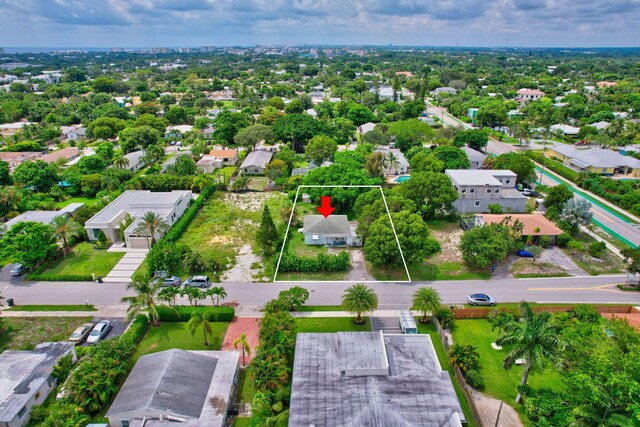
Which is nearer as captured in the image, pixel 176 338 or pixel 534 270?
pixel 176 338

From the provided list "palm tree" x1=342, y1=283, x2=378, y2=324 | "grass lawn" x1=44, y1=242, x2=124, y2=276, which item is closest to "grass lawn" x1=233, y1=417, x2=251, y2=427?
"palm tree" x1=342, y1=283, x2=378, y2=324

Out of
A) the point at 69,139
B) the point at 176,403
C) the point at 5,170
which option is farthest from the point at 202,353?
the point at 69,139

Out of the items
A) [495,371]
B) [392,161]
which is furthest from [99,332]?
[392,161]

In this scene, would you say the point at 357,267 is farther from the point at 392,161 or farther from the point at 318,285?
the point at 392,161

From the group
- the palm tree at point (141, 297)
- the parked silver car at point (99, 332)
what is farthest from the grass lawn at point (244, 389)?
the parked silver car at point (99, 332)

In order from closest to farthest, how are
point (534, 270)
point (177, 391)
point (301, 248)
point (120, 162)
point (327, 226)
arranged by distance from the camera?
point (177, 391) < point (534, 270) < point (301, 248) < point (327, 226) < point (120, 162)
